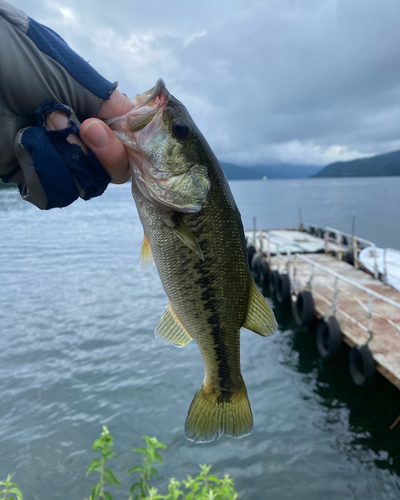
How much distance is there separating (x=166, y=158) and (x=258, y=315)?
132cm

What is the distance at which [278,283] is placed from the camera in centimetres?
1959

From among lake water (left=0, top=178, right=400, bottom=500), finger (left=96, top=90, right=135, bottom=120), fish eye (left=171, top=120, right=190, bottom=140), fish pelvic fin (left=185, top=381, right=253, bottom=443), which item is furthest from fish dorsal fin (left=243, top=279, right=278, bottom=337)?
lake water (left=0, top=178, right=400, bottom=500)

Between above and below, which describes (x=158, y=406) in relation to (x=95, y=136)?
below

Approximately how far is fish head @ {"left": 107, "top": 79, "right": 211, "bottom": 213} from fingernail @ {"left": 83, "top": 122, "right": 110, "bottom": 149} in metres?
0.24

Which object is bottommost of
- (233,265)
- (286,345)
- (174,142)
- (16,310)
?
(286,345)

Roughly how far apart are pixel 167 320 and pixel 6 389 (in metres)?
12.1

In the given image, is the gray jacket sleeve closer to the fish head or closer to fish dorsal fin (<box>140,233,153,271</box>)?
the fish head

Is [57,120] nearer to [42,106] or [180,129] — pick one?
[42,106]

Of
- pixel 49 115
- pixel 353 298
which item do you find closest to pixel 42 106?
pixel 49 115

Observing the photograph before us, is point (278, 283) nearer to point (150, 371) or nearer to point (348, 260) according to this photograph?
point (348, 260)

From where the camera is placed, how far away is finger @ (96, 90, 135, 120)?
7.02 feet

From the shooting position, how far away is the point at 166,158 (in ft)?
7.75

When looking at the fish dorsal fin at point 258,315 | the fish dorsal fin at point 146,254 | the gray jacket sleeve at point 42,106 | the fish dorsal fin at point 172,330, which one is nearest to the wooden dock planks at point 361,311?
the fish dorsal fin at point 258,315

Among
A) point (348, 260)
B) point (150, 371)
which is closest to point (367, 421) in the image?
point (150, 371)
